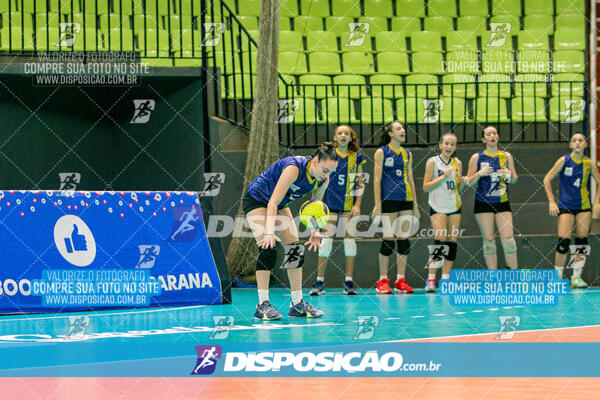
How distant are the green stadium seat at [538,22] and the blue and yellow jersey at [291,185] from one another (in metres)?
11.2

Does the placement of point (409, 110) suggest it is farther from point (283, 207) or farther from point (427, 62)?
point (283, 207)

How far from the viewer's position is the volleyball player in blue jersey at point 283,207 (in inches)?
319

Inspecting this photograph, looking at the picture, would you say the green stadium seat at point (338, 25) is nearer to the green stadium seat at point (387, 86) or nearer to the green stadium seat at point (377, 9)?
the green stadium seat at point (377, 9)

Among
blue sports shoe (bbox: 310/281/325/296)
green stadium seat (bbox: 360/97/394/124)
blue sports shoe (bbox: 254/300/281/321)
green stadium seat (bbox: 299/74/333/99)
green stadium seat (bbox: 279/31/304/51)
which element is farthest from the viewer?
green stadium seat (bbox: 279/31/304/51)

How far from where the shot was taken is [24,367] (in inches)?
239

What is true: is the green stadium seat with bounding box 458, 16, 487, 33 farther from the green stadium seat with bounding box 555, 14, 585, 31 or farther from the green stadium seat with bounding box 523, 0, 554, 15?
the green stadium seat with bounding box 555, 14, 585, 31

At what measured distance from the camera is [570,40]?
57.3 ft

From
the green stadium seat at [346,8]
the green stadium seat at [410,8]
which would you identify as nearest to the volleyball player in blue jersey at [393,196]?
the green stadium seat at [346,8]

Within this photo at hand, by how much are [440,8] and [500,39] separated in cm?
197

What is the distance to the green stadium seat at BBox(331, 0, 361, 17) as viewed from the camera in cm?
1852

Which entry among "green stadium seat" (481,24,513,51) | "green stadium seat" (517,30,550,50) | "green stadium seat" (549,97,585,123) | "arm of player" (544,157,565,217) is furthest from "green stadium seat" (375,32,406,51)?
"arm of player" (544,157,565,217)

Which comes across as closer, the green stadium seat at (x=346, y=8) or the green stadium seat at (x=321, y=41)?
the green stadium seat at (x=321, y=41)

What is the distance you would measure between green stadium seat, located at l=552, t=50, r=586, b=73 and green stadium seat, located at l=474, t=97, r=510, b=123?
143cm

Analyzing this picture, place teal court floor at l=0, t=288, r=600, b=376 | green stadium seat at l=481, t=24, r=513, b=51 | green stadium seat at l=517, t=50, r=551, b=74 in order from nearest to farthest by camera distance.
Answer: teal court floor at l=0, t=288, r=600, b=376
green stadium seat at l=517, t=50, r=551, b=74
green stadium seat at l=481, t=24, r=513, b=51
